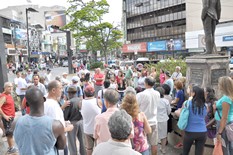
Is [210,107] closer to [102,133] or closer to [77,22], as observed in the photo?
[102,133]

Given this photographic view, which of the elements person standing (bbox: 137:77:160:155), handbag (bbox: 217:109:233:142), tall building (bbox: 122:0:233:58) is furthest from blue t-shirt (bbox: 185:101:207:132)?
tall building (bbox: 122:0:233:58)

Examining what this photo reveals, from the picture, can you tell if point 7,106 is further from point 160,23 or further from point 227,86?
point 160,23

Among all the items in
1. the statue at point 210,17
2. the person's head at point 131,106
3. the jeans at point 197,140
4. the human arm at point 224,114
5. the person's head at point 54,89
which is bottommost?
the jeans at point 197,140

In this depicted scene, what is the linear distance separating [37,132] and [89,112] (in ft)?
6.46

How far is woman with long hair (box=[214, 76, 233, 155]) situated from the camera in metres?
3.71

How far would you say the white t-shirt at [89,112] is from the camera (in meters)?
4.52

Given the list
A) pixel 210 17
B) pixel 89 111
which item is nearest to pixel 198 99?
pixel 89 111

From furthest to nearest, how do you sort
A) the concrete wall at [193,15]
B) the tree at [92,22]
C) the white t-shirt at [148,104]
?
the concrete wall at [193,15]
the tree at [92,22]
the white t-shirt at [148,104]

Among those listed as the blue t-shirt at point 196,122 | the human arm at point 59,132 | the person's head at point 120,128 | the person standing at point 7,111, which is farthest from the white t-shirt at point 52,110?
the person standing at point 7,111

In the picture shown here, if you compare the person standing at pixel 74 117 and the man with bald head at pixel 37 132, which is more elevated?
the man with bald head at pixel 37 132

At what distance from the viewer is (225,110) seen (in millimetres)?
3703

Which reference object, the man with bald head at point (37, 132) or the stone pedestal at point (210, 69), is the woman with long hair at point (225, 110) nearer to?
the man with bald head at point (37, 132)

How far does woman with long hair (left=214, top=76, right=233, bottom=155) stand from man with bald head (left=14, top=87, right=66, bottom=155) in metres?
2.49

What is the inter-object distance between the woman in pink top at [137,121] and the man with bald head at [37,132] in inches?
43.8
